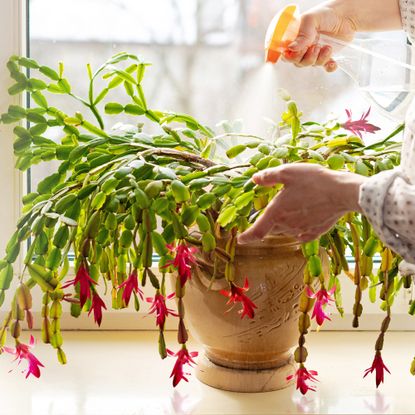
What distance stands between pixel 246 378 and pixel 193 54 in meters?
0.61

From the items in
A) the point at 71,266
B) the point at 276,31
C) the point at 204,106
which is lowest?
the point at 71,266

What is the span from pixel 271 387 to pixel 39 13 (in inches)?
30.3

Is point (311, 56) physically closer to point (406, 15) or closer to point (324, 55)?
point (324, 55)

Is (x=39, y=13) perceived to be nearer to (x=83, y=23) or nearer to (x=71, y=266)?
(x=83, y=23)

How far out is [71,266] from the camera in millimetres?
1455

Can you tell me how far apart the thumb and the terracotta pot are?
10.7 inches

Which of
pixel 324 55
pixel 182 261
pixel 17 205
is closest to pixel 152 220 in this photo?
pixel 182 261

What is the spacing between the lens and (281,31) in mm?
1129

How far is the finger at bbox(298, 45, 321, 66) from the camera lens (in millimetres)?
1175

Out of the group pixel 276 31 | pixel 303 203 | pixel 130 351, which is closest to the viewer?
pixel 303 203

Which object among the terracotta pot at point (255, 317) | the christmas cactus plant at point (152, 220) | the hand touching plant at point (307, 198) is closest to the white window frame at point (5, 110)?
the christmas cactus plant at point (152, 220)

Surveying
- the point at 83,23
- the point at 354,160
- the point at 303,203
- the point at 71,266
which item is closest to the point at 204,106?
the point at 83,23

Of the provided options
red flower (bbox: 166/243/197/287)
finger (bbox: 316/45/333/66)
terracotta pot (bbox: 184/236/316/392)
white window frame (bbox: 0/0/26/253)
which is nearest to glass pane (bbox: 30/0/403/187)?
white window frame (bbox: 0/0/26/253)

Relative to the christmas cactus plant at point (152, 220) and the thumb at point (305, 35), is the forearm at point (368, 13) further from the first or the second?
the christmas cactus plant at point (152, 220)
